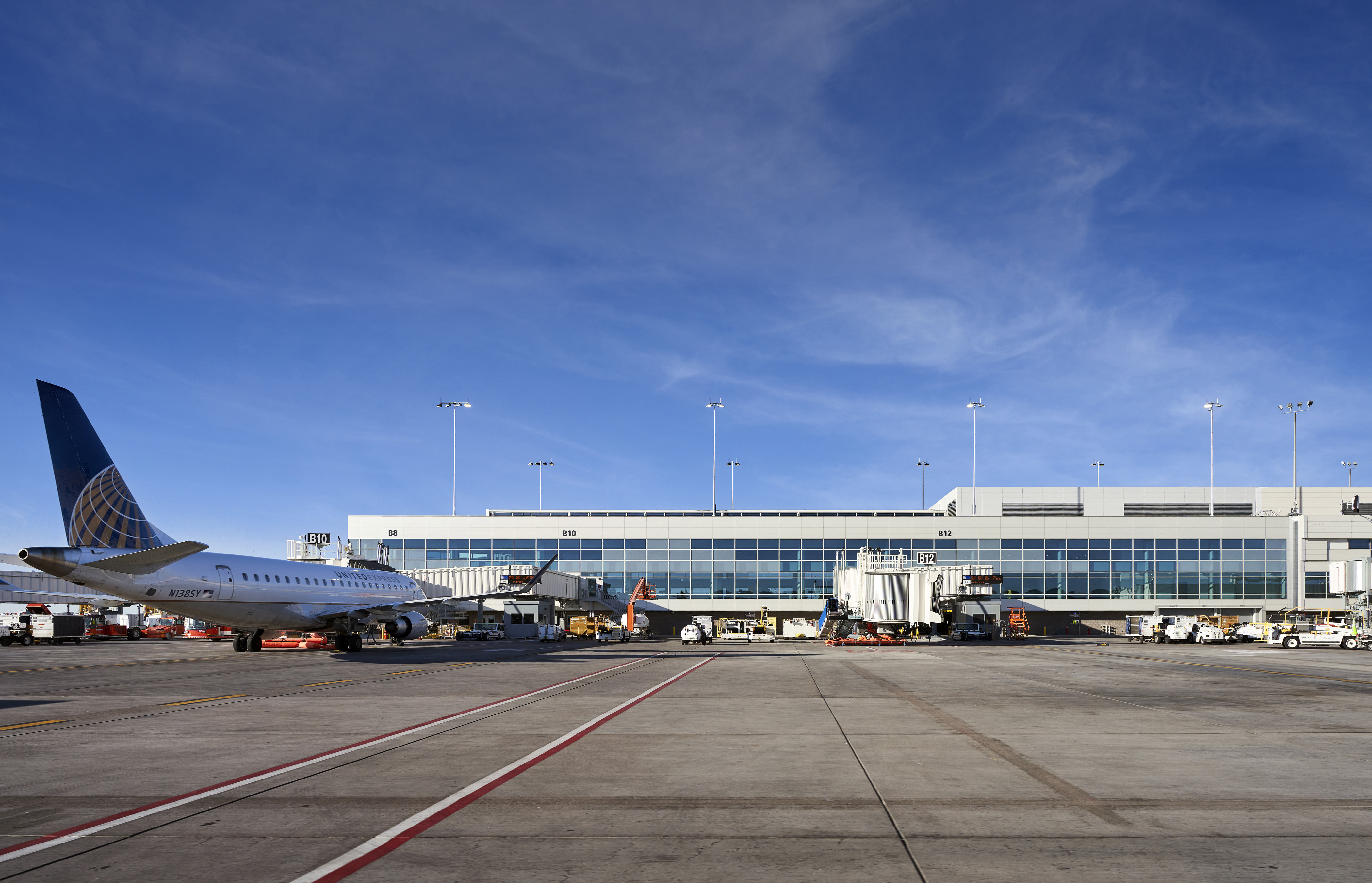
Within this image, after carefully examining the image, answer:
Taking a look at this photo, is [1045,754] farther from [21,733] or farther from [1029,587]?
[1029,587]

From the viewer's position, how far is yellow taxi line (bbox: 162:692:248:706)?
2041cm

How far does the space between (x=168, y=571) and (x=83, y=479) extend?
18.0 ft

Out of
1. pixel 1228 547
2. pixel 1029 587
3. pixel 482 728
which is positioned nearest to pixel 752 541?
pixel 1029 587

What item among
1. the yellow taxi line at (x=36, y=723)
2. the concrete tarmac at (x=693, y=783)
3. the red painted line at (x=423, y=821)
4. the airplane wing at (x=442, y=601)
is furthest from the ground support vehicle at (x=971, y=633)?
the yellow taxi line at (x=36, y=723)

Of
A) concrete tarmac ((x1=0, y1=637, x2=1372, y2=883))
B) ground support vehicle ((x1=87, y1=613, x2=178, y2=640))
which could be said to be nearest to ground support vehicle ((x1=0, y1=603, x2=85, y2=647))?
ground support vehicle ((x1=87, y1=613, x2=178, y2=640))

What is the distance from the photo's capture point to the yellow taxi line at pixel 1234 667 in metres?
30.2

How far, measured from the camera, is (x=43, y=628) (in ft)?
207

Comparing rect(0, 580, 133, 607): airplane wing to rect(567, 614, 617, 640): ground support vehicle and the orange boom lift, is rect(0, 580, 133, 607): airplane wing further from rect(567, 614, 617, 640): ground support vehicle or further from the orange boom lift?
the orange boom lift

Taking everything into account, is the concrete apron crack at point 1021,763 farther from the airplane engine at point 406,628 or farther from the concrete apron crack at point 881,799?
the airplane engine at point 406,628

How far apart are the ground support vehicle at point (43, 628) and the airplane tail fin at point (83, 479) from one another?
34.3m

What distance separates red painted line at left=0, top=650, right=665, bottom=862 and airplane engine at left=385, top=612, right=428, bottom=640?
103 ft

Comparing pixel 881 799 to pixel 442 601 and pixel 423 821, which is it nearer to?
pixel 423 821

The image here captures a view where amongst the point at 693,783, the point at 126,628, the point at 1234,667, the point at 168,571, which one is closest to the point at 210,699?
the point at 693,783

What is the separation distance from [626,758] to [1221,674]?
27.8 m
